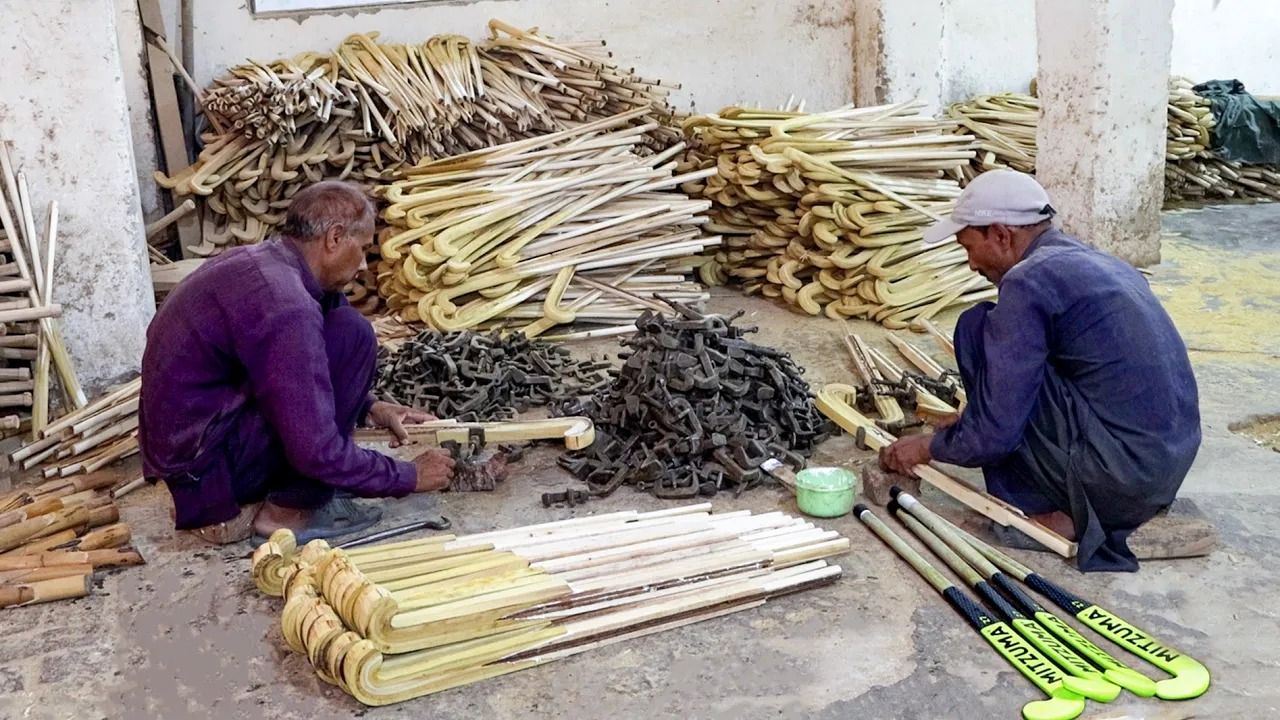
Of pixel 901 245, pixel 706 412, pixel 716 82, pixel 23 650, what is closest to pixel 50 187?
pixel 23 650

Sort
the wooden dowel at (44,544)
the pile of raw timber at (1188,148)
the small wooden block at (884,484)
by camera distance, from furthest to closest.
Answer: the pile of raw timber at (1188,148) → the small wooden block at (884,484) → the wooden dowel at (44,544)

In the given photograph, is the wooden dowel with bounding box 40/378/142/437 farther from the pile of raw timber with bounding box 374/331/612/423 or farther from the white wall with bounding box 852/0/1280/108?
the white wall with bounding box 852/0/1280/108

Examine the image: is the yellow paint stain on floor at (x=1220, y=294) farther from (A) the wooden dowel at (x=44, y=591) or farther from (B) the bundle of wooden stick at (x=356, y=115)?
(A) the wooden dowel at (x=44, y=591)

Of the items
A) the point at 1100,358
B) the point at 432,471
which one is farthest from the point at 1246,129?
the point at 432,471

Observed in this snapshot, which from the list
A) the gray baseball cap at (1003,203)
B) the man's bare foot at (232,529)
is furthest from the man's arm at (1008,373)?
the man's bare foot at (232,529)

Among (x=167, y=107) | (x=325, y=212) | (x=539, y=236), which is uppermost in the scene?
(x=167, y=107)

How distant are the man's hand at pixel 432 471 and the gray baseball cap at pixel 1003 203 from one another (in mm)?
2180

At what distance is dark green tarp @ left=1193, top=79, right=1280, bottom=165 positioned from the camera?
1229cm

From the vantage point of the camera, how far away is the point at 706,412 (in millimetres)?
5371

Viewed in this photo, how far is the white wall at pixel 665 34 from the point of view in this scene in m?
9.21

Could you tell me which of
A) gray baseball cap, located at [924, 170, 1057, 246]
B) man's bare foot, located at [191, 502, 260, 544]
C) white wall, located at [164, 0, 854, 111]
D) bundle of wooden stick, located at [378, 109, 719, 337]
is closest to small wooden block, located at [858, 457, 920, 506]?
gray baseball cap, located at [924, 170, 1057, 246]

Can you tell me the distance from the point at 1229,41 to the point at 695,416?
1171 cm

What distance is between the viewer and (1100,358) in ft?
13.1

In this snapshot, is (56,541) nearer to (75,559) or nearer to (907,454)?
(75,559)
